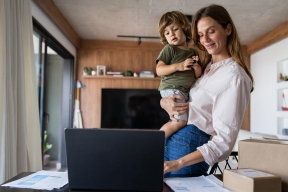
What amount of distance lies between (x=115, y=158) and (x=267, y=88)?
13.8ft

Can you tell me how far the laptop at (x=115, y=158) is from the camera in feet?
2.47

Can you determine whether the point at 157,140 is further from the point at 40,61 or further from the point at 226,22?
the point at 40,61

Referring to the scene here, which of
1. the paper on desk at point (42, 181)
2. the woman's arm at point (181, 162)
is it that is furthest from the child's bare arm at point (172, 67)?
the paper on desk at point (42, 181)

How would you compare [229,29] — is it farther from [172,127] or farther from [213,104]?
[172,127]

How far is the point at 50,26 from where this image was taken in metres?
3.38

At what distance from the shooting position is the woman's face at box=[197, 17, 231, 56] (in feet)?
3.57

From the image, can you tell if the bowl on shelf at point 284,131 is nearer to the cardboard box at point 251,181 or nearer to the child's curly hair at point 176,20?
the child's curly hair at point 176,20

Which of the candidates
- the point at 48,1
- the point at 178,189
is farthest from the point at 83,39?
the point at 178,189

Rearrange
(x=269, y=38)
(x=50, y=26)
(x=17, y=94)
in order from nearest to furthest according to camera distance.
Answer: (x=17, y=94) < (x=50, y=26) < (x=269, y=38)

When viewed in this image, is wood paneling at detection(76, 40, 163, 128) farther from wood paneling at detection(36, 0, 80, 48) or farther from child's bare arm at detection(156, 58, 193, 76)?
child's bare arm at detection(156, 58, 193, 76)

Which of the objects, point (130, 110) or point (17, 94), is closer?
point (17, 94)

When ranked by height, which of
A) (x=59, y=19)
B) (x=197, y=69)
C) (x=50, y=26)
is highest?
(x=59, y=19)

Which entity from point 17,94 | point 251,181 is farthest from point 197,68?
point 17,94

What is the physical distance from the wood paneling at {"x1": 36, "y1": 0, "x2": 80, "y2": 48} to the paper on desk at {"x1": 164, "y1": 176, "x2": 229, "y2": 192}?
2563mm
